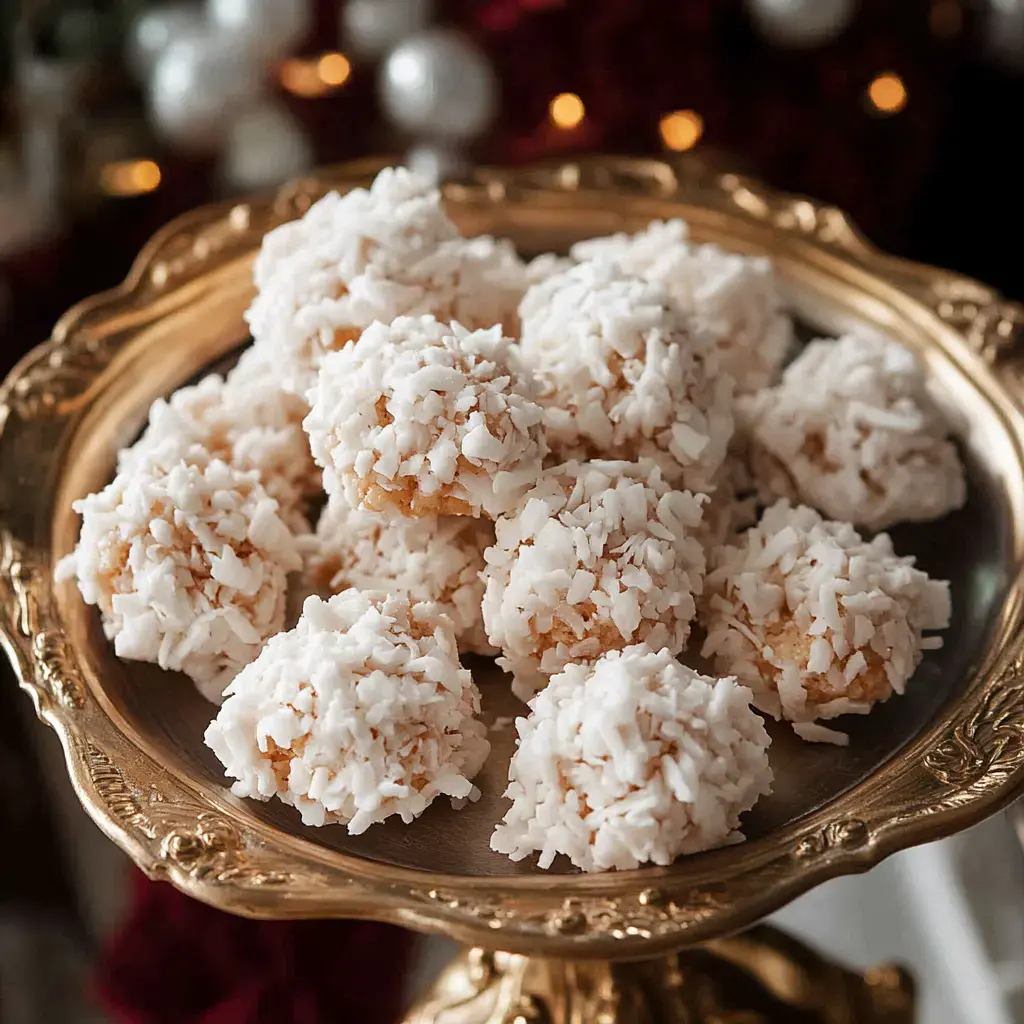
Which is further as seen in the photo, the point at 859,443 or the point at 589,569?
the point at 859,443

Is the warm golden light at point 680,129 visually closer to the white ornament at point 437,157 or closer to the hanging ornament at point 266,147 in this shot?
the white ornament at point 437,157

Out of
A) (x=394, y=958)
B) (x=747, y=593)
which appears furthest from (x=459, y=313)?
(x=394, y=958)

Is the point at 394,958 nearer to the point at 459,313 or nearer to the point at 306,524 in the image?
the point at 306,524

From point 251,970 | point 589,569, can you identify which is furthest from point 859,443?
point 251,970

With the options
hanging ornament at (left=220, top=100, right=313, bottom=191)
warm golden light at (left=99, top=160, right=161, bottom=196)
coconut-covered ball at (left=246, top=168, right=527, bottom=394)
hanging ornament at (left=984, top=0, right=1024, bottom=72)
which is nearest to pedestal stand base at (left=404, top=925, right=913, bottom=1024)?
coconut-covered ball at (left=246, top=168, right=527, bottom=394)

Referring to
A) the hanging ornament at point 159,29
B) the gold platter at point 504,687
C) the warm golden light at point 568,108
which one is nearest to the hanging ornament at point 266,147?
the hanging ornament at point 159,29

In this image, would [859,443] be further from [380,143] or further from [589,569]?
[380,143]
